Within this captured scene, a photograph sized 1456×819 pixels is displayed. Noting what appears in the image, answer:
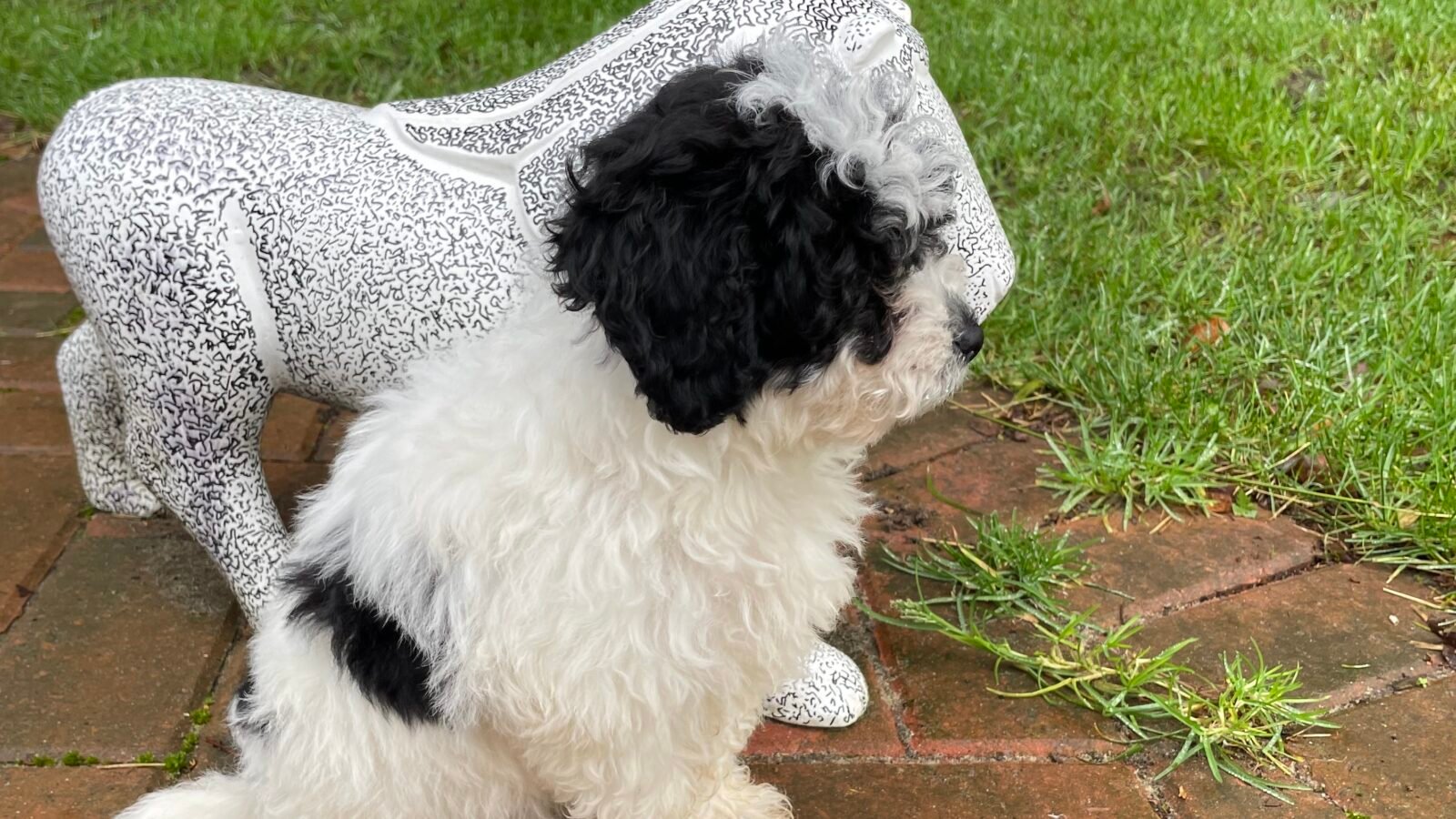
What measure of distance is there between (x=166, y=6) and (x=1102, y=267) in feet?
15.6

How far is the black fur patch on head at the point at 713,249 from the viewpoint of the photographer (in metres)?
1.51

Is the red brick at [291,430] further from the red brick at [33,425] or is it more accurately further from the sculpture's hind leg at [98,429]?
the red brick at [33,425]

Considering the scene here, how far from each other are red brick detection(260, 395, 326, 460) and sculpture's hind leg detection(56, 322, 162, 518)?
0.36 meters

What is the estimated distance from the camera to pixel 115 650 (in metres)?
2.73

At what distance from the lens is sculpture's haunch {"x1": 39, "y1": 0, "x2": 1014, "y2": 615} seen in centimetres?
233

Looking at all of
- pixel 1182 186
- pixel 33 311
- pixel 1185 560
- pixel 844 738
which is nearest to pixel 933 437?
pixel 1185 560

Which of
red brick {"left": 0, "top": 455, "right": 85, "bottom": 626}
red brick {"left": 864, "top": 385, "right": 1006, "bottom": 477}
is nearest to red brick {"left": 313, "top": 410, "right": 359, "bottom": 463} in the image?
red brick {"left": 0, "top": 455, "right": 85, "bottom": 626}

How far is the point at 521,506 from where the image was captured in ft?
5.82

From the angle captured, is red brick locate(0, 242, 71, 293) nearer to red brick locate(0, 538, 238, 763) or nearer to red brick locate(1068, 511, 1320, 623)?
red brick locate(0, 538, 238, 763)

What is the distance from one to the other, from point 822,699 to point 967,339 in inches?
41.6

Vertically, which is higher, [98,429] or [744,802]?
[98,429]

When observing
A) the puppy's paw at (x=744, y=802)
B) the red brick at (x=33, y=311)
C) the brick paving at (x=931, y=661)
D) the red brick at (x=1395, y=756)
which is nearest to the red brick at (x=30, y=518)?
the brick paving at (x=931, y=661)

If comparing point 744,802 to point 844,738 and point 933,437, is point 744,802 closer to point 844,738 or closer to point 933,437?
point 844,738

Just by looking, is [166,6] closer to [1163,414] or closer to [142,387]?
[142,387]
